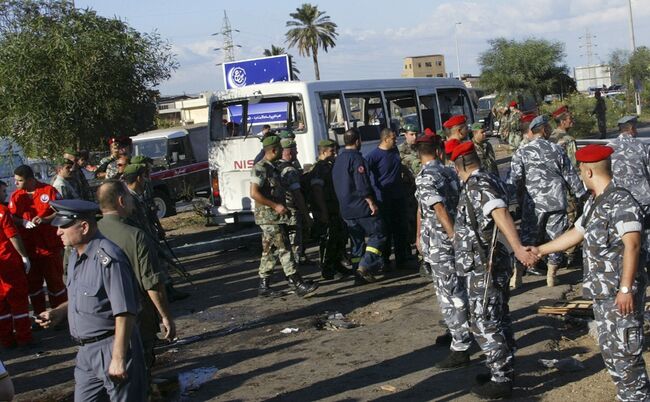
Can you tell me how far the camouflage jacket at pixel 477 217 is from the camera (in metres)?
5.46

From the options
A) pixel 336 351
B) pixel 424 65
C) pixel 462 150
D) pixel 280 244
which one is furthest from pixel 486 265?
pixel 424 65

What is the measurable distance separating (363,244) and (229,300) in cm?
182

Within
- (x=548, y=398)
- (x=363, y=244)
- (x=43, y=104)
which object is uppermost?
(x=43, y=104)

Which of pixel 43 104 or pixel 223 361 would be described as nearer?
pixel 223 361

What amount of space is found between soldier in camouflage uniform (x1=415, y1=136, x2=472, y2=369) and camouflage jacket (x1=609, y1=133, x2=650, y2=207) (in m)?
2.05

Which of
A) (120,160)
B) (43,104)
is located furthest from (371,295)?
(43,104)

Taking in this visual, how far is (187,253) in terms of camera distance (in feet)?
42.8

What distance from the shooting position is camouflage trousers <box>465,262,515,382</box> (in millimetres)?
5426

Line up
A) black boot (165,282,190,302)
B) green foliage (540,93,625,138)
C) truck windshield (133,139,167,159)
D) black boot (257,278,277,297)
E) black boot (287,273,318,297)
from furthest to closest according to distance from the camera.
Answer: green foliage (540,93,625,138), truck windshield (133,139,167,159), black boot (165,282,190,302), black boot (257,278,277,297), black boot (287,273,318,297)

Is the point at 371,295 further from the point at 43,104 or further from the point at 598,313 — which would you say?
the point at 43,104

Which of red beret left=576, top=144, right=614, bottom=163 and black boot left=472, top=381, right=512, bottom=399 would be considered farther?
black boot left=472, top=381, right=512, bottom=399

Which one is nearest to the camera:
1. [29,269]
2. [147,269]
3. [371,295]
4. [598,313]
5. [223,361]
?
[598,313]

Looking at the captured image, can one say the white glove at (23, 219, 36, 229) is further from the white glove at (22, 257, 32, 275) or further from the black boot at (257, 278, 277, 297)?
the black boot at (257, 278, 277, 297)

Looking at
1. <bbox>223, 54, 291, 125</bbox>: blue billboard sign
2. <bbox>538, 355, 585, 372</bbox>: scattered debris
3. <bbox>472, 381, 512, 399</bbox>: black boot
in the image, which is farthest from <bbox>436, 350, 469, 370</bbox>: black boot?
<bbox>223, 54, 291, 125</bbox>: blue billboard sign
